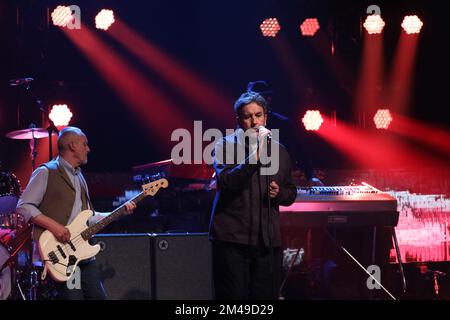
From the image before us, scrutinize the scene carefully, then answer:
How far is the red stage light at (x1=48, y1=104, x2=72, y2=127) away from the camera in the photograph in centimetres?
700

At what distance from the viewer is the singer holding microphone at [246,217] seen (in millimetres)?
3705

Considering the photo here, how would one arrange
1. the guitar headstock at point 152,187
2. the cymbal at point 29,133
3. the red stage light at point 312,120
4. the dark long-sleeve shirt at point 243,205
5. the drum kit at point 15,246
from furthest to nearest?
1. the red stage light at point 312,120
2. the cymbal at point 29,133
3. the drum kit at point 15,246
4. the guitar headstock at point 152,187
5. the dark long-sleeve shirt at point 243,205

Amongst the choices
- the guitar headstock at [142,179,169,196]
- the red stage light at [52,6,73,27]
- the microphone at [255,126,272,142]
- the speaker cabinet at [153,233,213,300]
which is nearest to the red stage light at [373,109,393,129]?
the speaker cabinet at [153,233,213,300]

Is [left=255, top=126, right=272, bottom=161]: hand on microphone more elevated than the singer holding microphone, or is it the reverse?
[left=255, top=126, right=272, bottom=161]: hand on microphone

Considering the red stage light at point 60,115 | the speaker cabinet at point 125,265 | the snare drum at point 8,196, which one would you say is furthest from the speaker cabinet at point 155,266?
the red stage light at point 60,115

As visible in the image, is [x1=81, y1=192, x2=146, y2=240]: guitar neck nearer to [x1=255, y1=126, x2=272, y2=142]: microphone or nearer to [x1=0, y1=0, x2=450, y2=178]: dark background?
[x1=255, y1=126, x2=272, y2=142]: microphone

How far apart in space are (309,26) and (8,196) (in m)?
4.21

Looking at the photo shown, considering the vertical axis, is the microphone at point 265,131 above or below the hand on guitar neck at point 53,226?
above

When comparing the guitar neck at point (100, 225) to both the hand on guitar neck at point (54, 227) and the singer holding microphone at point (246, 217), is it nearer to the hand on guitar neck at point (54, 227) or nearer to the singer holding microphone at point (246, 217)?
the hand on guitar neck at point (54, 227)

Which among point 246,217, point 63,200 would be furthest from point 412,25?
point 63,200

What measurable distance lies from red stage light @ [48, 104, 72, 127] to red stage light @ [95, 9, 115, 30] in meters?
1.08

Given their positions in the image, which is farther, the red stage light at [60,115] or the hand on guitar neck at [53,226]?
the red stage light at [60,115]
